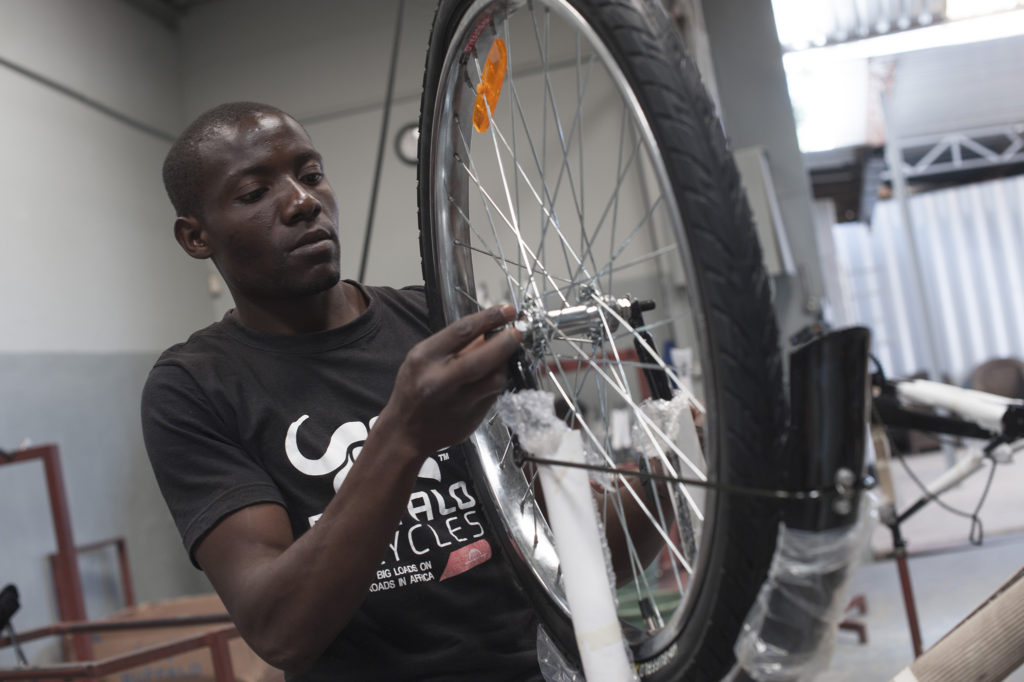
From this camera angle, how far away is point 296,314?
989 mm

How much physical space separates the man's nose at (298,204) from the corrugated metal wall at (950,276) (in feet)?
32.5

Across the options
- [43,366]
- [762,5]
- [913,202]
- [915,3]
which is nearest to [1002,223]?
[913,202]

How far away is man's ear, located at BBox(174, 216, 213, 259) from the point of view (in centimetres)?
96

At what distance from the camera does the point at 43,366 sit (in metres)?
3.43

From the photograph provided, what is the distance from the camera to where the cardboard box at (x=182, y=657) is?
1.57m

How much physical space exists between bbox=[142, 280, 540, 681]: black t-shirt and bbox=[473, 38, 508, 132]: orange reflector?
29 cm

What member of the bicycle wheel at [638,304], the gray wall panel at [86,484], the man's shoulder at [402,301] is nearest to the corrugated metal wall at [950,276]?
the gray wall panel at [86,484]

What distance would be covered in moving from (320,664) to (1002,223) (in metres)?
11.0

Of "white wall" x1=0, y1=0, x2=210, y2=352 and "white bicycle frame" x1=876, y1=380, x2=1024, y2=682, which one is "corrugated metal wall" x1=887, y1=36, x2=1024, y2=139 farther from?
"white bicycle frame" x1=876, y1=380, x2=1024, y2=682

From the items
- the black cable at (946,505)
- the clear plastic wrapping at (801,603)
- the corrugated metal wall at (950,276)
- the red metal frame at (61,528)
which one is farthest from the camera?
the corrugated metal wall at (950,276)

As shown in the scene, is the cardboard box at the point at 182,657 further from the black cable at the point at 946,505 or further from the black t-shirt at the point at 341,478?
the black cable at the point at 946,505

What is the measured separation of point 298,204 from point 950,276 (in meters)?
10.9

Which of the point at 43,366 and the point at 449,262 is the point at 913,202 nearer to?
the point at 43,366

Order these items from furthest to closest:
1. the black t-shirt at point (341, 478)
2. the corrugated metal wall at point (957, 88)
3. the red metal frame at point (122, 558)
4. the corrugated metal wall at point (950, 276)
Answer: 1. the corrugated metal wall at point (950, 276)
2. the corrugated metal wall at point (957, 88)
3. the red metal frame at point (122, 558)
4. the black t-shirt at point (341, 478)
